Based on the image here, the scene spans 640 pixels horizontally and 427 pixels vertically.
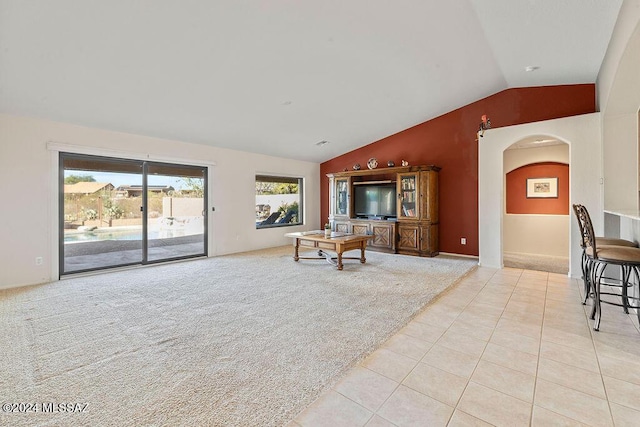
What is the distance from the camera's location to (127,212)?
473 centimetres

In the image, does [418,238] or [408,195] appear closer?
[418,238]

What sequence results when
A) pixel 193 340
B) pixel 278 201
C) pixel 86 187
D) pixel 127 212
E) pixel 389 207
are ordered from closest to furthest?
pixel 193 340 → pixel 86 187 → pixel 127 212 → pixel 389 207 → pixel 278 201

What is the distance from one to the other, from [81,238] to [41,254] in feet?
1.68

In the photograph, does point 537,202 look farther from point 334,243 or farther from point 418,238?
point 334,243

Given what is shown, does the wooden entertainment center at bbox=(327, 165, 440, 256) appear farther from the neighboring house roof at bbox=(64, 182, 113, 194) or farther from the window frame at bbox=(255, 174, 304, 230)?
the neighboring house roof at bbox=(64, 182, 113, 194)

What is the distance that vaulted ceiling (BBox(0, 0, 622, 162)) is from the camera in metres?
2.58

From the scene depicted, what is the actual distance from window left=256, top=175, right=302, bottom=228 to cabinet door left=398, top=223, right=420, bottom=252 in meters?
2.81

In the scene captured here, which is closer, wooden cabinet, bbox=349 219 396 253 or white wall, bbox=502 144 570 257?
white wall, bbox=502 144 570 257

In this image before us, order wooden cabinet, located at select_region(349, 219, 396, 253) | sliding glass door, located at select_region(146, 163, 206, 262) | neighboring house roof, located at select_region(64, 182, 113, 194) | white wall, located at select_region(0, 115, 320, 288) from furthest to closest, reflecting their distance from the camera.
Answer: wooden cabinet, located at select_region(349, 219, 396, 253)
sliding glass door, located at select_region(146, 163, 206, 262)
neighboring house roof, located at select_region(64, 182, 113, 194)
white wall, located at select_region(0, 115, 320, 288)

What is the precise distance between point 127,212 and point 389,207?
16.2 ft

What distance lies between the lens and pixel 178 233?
5516 millimetres

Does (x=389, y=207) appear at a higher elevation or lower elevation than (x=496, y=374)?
higher

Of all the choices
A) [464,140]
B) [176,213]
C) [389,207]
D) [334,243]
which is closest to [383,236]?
[389,207]

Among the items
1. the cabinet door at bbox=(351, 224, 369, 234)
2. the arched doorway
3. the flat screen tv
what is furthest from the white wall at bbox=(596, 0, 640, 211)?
the cabinet door at bbox=(351, 224, 369, 234)
